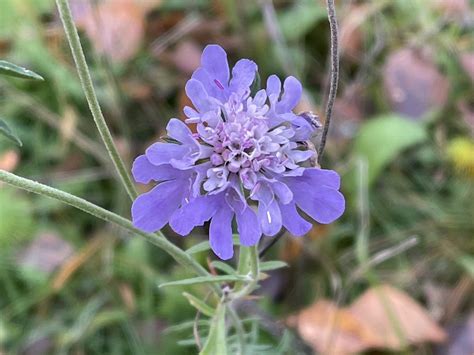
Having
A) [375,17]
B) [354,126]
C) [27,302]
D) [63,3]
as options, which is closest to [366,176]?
[354,126]

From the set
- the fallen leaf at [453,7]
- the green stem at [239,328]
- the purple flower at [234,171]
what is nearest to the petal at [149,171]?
the purple flower at [234,171]

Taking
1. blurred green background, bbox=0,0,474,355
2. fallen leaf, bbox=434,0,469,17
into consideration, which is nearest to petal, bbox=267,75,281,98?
blurred green background, bbox=0,0,474,355

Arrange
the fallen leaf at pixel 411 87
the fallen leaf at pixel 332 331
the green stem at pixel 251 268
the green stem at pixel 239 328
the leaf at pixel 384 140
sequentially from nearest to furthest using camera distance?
the green stem at pixel 251 268 → the green stem at pixel 239 328 → the fallen leaf at pixel 332 331 → the leaf at pixel 384 140 → the fallen leaf at pixel 411 87

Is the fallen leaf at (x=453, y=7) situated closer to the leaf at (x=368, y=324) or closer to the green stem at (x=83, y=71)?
the leaf at (x=368, y=324)

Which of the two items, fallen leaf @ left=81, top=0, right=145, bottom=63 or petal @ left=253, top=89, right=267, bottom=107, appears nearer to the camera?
petal @ left=253, top=89, right=267, bottom=107

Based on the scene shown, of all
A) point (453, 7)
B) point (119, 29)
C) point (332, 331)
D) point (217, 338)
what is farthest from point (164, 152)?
point (453, 7)

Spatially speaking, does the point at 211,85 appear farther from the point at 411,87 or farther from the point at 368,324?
the point at 411,87

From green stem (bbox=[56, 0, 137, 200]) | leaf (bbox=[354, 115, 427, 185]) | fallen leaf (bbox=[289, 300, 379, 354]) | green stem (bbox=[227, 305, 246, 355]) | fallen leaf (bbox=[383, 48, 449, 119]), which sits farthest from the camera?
fallen leaf (bbox=[383, 48, 449, 119])

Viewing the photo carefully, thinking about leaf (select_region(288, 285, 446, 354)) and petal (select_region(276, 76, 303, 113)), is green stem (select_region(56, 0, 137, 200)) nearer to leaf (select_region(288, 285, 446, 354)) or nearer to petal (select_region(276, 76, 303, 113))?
petal (select_region(276, 76, 303, 113))
